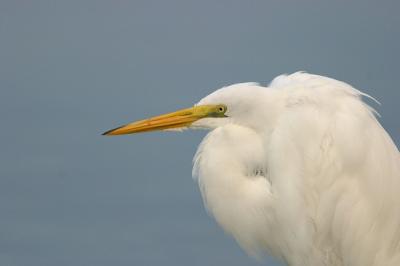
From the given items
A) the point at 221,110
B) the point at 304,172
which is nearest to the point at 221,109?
the point at 221,110

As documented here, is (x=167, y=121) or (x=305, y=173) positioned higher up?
(x=167, y=121)

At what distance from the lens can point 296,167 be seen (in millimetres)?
6133

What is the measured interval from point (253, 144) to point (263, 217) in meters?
0.49

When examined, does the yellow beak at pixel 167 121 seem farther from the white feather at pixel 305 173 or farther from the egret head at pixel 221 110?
the white feather at pixel 305 173

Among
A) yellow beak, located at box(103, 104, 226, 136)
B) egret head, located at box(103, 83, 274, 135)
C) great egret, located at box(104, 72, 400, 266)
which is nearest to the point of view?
great egret, located at box(104, 72, 400, 266)

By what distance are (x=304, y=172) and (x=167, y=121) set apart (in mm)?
1033

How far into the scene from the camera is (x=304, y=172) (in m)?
6.14

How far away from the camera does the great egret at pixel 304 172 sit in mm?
6129

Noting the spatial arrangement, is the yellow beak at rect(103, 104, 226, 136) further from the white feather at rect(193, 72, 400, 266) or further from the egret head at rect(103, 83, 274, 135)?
the white feather at rect(193, 72, 400, 266)

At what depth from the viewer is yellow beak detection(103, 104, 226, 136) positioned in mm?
6410

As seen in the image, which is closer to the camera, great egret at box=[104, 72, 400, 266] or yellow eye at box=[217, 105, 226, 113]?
great egret at box=[104, 72, 400, 266]

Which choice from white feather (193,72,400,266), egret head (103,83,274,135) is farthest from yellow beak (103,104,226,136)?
white feather (193,72,400,266)

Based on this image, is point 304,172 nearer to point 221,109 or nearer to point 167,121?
point 221,109

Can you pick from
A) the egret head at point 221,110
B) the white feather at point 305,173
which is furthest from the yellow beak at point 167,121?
the white feather at point 305,173
